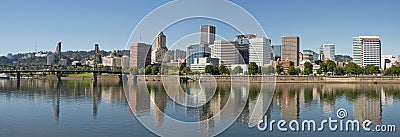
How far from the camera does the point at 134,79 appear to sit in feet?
208

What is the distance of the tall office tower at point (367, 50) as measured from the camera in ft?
445

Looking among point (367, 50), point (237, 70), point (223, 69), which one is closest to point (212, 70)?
point (223, 69)

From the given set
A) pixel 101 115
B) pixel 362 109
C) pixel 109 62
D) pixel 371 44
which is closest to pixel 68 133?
pixel 101 115

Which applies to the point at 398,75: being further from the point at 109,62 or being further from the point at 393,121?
the point at 109,62

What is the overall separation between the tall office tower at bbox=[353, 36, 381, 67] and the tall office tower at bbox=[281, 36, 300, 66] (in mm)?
40056

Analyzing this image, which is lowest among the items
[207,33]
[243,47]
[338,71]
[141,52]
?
[338,71]

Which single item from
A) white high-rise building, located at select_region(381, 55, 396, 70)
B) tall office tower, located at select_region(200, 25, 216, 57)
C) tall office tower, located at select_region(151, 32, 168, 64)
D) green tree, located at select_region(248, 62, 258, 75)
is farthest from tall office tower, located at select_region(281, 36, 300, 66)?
tall office tower, located at select_region(200, 25, 216, 57)

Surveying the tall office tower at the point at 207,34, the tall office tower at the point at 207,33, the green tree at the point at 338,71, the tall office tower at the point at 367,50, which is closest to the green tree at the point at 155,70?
the green tree at the point at 338,71

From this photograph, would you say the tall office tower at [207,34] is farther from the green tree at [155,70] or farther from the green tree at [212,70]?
the green tree at [212,70]

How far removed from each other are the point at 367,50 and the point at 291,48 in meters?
42.6

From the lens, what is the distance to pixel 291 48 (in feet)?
363

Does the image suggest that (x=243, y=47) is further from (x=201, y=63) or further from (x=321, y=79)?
(x=201, y=63)

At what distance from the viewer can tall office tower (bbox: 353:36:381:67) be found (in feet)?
445

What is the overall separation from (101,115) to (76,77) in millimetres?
69414
